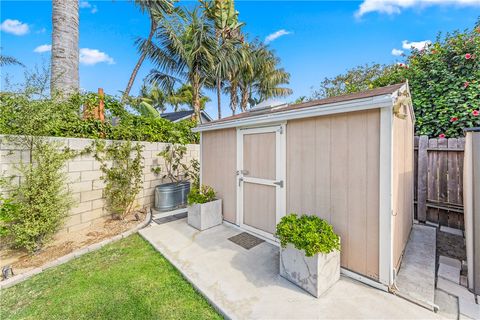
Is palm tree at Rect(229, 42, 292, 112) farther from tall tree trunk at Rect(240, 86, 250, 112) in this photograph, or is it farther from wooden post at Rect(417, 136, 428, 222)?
wooden post at Rect(417, 136, 428, 222)

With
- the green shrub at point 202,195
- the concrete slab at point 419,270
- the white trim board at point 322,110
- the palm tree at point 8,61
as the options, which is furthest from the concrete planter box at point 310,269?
the palm tree at point 8,61

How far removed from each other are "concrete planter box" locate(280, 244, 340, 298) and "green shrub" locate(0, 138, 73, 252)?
159 inches

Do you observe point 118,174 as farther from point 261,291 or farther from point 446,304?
point 446,304

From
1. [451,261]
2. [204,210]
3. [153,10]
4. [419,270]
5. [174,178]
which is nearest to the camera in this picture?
[419,270]

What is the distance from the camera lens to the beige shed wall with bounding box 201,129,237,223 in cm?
454

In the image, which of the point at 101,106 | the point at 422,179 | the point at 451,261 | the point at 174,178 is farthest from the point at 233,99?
the point at 451,261

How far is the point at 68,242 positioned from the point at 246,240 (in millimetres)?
3543

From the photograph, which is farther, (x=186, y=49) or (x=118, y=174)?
(x=186, y=49)

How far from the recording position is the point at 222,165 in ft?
15.8

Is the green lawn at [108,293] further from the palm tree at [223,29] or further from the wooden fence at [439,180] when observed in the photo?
the palm tree at [223,29]

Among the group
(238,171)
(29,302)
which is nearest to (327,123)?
(238,171)

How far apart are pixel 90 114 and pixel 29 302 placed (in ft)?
12.6

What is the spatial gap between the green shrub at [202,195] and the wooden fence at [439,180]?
5.04m

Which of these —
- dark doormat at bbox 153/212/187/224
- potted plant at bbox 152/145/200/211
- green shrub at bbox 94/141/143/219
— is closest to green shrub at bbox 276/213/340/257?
dark doormat at bbox 153/212/187/224
